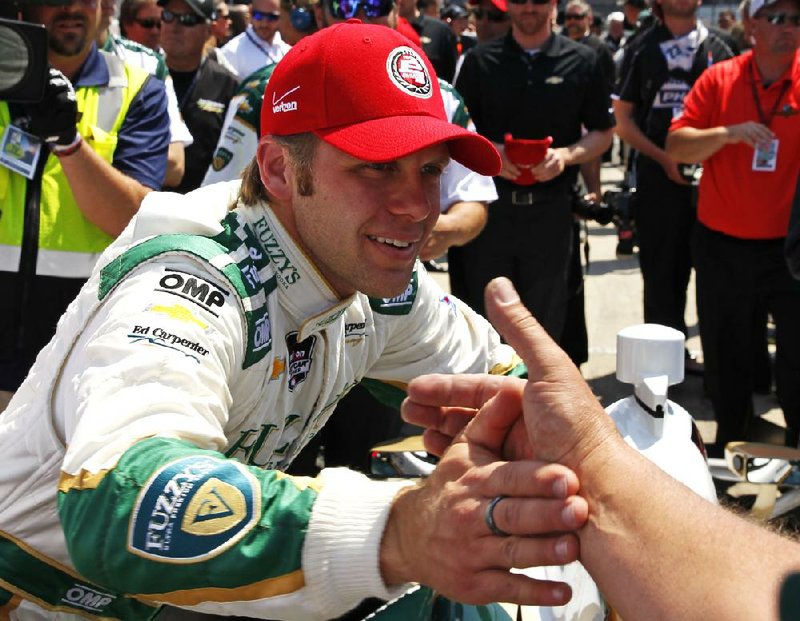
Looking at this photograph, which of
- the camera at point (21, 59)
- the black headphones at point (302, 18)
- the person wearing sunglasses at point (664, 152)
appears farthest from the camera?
the person wearing sunglasses at point (664, 152)

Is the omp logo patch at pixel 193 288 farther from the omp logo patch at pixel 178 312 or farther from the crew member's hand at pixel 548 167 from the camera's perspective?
the crew member's hand at pixel 548 167

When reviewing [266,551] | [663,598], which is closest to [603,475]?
[663,598]

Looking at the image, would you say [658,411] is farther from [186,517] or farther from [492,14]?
[492,14]

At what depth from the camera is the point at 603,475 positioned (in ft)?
4.65

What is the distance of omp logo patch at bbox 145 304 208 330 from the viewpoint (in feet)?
5.47

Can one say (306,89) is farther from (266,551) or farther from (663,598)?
(663,598)

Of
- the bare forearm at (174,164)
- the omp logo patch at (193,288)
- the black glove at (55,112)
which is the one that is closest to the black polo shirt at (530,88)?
the bare forearm at (174,164)

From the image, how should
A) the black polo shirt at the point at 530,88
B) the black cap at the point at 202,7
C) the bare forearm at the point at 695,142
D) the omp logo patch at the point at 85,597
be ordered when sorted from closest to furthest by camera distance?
the omp logo patch at the point at 85,597, the bare forearm at the point at 695,142, the black polo shirt at the point at 530,88, the black cap at the point at 202,7

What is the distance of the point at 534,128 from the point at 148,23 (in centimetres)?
274

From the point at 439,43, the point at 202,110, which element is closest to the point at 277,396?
the point at 202,110

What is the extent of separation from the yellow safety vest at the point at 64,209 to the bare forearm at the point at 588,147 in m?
2.32

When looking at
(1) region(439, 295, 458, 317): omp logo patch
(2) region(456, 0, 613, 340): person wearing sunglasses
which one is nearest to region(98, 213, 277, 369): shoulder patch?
(1) region(439, 295, 458, 317): omp logo patch

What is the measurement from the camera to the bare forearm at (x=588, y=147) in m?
5.07

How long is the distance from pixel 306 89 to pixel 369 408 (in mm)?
2021
